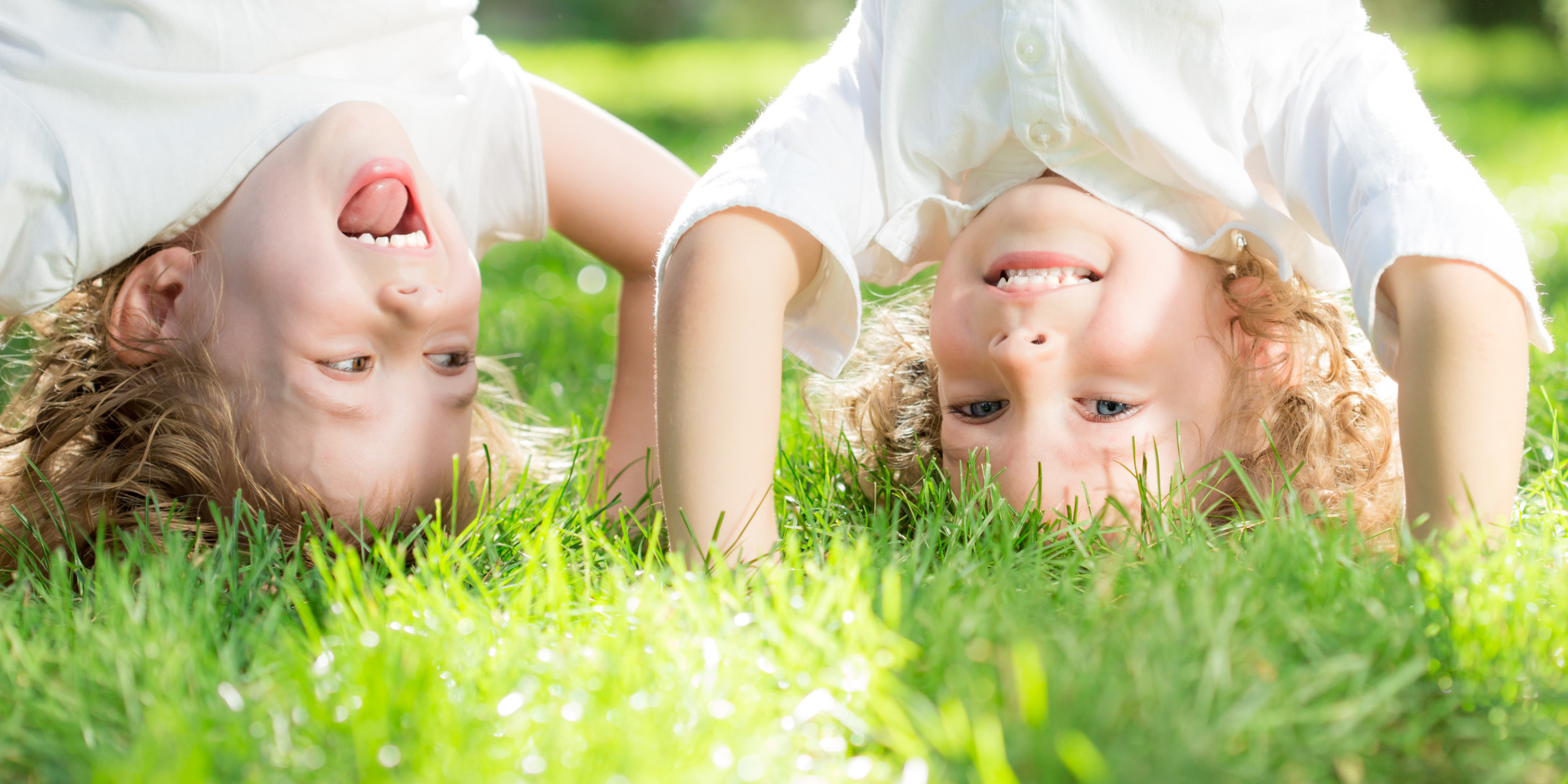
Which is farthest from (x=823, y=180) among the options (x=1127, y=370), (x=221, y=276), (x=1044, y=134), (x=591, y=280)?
(x=591, y=280)

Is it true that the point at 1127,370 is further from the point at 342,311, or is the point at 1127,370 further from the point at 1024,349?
the point at 342,311

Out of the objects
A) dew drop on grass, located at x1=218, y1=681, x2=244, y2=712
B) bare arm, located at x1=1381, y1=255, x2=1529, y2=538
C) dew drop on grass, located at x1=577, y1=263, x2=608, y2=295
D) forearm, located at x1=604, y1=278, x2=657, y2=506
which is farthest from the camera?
dew drop on grass, located at x1=577, y1=263, x2=608, y2=295

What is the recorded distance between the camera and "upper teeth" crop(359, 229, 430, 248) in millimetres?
2105

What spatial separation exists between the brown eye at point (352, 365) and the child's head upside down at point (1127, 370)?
967 mm

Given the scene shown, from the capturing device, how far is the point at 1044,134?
6.68 feet

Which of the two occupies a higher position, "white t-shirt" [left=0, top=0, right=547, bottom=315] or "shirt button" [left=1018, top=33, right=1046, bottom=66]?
"shirt button" [left=1018, top=33, right=1046, bottom=66]

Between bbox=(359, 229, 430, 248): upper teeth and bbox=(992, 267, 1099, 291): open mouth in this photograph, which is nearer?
bbox=(992, 267, 1099, 291): open mouth

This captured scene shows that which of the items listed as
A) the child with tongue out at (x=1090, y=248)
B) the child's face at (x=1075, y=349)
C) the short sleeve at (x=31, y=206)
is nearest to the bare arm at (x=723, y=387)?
the child with tongue out at (x=1090, y=248)

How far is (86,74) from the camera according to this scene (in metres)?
2.13

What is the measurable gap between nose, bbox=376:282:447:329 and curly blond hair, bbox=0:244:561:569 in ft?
0.94

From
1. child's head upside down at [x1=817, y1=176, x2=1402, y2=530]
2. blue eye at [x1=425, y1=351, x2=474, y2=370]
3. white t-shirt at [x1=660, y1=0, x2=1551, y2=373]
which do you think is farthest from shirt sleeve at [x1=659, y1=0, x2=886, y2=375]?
blue eye at [x1=425, y1=351, x2=474, y2=370]

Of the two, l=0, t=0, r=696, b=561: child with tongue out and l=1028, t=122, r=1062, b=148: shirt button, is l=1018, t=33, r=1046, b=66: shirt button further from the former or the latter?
l=0, t=0, r=696, b=561: child with tongue out

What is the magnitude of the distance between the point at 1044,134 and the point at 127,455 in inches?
64.7

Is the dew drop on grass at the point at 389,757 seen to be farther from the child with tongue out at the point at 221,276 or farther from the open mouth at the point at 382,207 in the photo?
the open mouth at the point at 382,207
